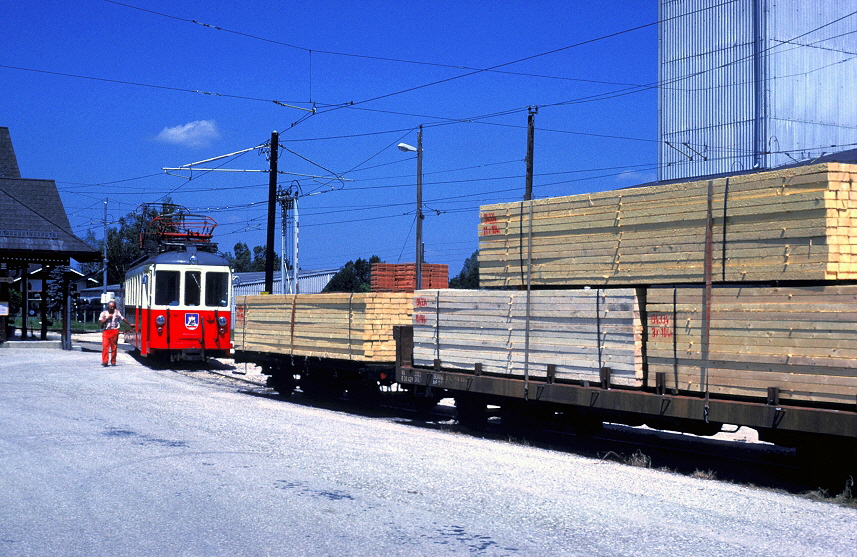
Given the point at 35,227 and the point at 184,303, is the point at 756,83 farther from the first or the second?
the point at 35,227

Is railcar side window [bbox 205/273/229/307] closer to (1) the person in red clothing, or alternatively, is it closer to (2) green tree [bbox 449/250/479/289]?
(1) the person in red clothing

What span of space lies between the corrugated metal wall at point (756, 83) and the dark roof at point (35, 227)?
26.2m

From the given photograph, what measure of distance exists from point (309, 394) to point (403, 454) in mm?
8904

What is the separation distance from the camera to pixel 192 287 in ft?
73.0

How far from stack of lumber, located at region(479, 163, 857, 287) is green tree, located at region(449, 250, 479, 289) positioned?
4217 cm

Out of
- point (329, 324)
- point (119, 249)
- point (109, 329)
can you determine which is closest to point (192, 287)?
Answer: point (109, 329)

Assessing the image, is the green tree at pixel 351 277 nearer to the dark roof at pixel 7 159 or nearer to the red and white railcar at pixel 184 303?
the dark roof at pixel 7 159

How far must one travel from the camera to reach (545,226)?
35.7 ft

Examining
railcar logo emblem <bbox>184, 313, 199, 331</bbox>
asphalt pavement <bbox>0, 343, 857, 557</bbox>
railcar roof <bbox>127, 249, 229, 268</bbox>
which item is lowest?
asphalt pavement <bbox>0, 343, 857, 557</bbox>

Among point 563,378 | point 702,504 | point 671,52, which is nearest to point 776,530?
point 702,504

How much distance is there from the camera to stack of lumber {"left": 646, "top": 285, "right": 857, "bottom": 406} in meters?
7.75

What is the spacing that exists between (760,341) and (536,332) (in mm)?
3096

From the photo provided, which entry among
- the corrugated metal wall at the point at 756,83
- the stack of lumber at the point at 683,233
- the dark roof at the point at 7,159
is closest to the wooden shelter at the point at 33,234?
the dark roof at the point at 7,159

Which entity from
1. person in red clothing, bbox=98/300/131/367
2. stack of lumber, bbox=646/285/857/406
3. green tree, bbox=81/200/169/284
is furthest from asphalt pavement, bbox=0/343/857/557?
green tree, bbox=81/200/169/284
